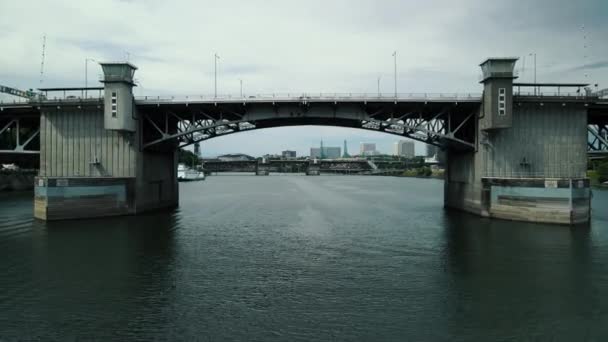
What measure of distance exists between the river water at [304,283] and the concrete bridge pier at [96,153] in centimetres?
406

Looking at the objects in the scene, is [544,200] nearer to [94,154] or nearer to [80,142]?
[94,154]

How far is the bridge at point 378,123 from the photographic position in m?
41.9

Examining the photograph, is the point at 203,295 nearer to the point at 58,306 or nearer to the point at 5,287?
the point at 58,306

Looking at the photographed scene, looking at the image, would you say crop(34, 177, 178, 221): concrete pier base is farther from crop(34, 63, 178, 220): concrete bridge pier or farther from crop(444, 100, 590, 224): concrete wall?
crop(444, 100, 590, 224): concrete wall

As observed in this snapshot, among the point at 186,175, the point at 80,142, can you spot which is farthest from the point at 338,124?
the point at 186,175

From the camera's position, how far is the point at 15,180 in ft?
316

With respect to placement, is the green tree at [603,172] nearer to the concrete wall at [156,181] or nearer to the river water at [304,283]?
the river water at [304,283]

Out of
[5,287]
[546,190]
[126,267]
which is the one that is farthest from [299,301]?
[546,190]

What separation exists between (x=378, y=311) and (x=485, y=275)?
359 inches

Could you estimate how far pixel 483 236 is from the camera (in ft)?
116

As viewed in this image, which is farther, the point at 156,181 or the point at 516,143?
the point at 156,181

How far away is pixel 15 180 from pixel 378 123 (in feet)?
293

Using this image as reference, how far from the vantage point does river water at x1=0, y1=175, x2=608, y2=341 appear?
15875mm

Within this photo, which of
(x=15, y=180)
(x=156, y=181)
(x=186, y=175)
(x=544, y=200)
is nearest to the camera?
(x=544, y=200)
